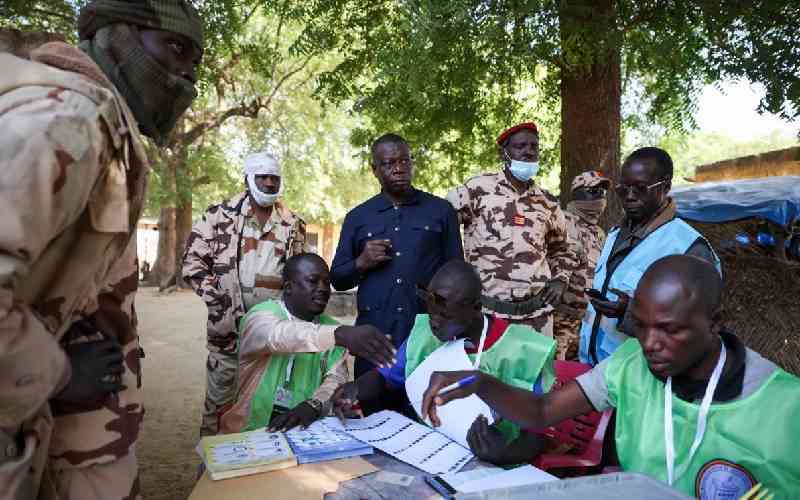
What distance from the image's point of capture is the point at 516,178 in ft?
12.7

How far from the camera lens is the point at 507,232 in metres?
3.76

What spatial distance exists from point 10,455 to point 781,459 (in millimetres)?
1752

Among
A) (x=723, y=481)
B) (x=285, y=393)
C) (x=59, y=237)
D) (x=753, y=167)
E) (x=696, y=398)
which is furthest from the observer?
(x=753, y=167)

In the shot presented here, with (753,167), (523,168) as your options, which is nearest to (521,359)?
(523,168)

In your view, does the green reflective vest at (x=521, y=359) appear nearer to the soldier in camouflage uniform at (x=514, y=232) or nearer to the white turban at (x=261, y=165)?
the soldier in camouflage uniform at (x=514, y=232)

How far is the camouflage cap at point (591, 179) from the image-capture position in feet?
→ 15.4

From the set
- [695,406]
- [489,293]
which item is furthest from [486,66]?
[695,406]

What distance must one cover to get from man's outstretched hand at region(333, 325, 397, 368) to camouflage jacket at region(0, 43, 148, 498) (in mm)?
905

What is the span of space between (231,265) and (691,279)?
2845 millimetres

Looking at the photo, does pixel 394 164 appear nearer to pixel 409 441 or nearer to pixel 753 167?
pixel 409 441

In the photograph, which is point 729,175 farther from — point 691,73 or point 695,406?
point 695,406

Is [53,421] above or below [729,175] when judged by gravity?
below

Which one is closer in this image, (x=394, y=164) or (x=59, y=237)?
(x=59, y=237)

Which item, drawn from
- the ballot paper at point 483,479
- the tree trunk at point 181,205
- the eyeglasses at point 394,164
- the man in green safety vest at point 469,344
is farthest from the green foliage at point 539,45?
the tree trunk at point 181,205
